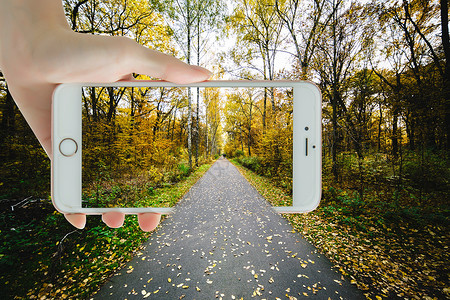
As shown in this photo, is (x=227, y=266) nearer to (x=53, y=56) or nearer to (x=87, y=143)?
(x=87, y=143)

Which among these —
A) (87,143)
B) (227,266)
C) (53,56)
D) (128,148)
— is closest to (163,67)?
(53,56)

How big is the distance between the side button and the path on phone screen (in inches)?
109

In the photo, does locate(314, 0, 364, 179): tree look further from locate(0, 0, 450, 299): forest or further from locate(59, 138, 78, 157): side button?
locate(59, 138, 78, 157): side button

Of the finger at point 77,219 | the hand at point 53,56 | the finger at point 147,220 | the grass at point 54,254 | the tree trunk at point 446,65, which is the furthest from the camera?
the tree trunk at point 446,65

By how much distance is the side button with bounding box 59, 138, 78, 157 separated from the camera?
4.35 ft

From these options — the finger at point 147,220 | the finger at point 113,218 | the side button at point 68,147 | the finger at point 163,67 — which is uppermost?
the finger at point 163,67

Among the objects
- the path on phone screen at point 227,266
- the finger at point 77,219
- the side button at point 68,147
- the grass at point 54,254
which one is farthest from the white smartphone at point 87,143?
the grass at point 54,254

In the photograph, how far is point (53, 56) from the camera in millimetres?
1151

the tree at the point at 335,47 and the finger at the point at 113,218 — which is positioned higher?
the tree at the point at 335,47

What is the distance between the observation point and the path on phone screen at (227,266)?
2590 mm

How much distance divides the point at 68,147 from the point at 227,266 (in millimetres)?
3543

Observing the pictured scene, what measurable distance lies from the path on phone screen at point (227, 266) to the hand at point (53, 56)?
7.82ft

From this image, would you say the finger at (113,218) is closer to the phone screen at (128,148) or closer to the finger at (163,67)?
the phone screen at (128,148)

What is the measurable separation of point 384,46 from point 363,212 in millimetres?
9347
